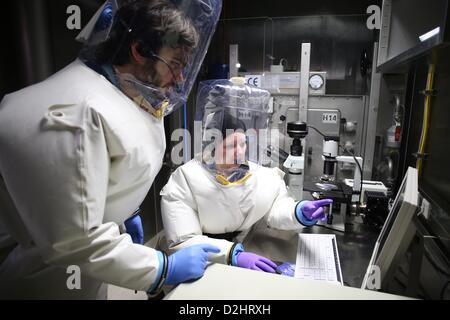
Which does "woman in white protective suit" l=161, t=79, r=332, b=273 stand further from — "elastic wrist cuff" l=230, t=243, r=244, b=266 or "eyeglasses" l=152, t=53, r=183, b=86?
"eyeglasses" l=152, t=53, r=183, b=86

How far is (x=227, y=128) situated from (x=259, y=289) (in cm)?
73

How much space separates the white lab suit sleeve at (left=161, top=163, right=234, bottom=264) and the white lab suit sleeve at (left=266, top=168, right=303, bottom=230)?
31 cm

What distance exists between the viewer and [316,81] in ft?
7.69

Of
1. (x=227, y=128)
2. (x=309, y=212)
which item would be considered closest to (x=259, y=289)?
(x=309, y=212)

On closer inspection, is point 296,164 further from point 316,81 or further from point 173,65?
point 316,81

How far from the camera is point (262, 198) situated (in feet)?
4.25

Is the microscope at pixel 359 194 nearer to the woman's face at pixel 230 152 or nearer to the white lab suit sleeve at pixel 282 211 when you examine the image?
the white lab suit sleeve at pixel 282 211

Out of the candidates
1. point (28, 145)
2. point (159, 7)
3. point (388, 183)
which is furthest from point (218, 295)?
point (388, 183)

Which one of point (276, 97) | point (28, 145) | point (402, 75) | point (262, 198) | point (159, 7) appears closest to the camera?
point (28, 145)

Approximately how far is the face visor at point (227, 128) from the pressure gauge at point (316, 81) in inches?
45.7

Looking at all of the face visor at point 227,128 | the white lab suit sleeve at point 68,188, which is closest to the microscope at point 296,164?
the face visor at point 227,128

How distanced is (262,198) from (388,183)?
103 centimetres

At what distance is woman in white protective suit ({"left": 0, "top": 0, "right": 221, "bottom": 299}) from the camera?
25.5 inches
